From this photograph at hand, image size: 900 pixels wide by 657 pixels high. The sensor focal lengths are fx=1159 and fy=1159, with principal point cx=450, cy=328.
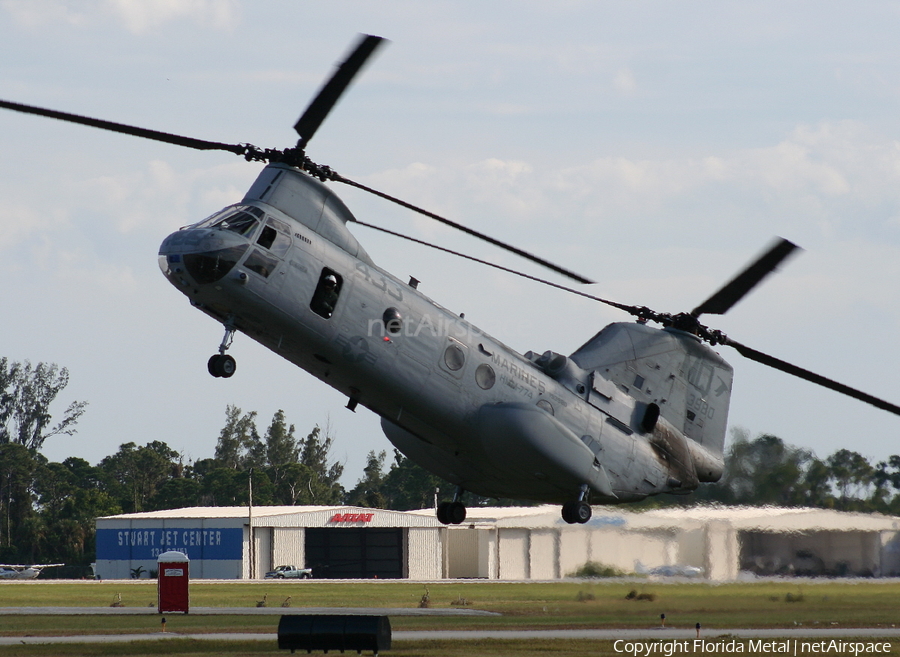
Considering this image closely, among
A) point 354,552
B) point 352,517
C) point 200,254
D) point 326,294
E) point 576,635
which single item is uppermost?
point 200,254

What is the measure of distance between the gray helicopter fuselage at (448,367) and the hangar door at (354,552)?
60158 mm

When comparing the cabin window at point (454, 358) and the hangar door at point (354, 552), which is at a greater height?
the cabin window at point (454, 358)

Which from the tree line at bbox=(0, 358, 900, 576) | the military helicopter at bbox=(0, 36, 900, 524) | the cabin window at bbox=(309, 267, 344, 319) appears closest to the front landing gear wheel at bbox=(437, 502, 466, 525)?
the military helicopter at bbox=(0, 36, 900, 524)

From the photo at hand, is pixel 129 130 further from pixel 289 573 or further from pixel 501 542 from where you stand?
pixel 289 573

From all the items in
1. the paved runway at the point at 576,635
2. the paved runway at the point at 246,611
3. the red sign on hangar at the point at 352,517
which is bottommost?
the paved runway at the point at 246,611

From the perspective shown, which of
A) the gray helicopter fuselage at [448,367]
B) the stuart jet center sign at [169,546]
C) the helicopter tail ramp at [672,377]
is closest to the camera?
the gray helicopter fuselage at [448,367]

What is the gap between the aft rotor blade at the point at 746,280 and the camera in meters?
28.7

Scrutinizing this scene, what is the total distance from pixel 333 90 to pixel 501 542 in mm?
47450

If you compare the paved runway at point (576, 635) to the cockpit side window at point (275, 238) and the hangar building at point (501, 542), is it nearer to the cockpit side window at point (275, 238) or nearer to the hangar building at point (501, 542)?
the hangar building at point (501, 542)

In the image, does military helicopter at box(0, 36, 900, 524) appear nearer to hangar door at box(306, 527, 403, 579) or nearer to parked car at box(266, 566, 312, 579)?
parked car at box(266, 566, 312, 579)

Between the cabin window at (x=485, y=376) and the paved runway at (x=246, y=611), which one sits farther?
the paved runway at (x=246, y=611)

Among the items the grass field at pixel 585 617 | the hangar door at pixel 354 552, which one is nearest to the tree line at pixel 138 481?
the hangar door at pixel 354 552

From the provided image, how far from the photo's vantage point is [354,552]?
92.4m

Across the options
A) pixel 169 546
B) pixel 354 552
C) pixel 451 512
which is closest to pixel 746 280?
pixel 451 512
